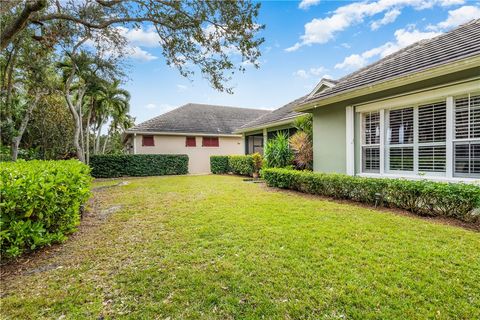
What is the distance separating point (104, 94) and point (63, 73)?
10.2 feet

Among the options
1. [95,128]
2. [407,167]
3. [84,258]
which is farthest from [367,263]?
[95,128]

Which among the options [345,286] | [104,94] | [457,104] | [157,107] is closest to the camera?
[345,286]

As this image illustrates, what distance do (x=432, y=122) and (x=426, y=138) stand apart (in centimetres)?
42

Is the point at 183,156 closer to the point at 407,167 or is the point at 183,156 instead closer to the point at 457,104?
the point at 407,167

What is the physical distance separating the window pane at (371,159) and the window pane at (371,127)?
0.25m

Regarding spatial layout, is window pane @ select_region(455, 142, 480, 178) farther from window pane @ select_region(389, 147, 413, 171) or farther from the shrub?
the shrub

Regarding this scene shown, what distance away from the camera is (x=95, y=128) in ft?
81.5

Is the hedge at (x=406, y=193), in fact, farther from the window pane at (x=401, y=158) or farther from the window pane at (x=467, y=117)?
the window pane at (x=467, y=117)

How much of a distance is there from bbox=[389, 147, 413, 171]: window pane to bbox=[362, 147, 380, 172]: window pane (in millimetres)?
396

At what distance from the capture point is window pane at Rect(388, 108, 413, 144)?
6.61 metres

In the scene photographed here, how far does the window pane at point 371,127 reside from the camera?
24.3 ft

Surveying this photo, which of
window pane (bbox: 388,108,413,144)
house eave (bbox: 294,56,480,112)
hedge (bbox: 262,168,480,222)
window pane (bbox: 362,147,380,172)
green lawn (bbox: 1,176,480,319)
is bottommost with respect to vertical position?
green lawn (bbox: 1,176,480,319)

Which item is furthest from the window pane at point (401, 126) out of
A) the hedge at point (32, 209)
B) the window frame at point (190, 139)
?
the window frame at point (190, 139)

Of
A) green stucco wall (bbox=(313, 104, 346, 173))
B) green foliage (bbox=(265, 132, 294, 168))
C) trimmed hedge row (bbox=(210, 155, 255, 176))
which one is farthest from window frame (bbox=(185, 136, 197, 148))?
green stucco wall (bbox=(313, 104, 346, 173))
